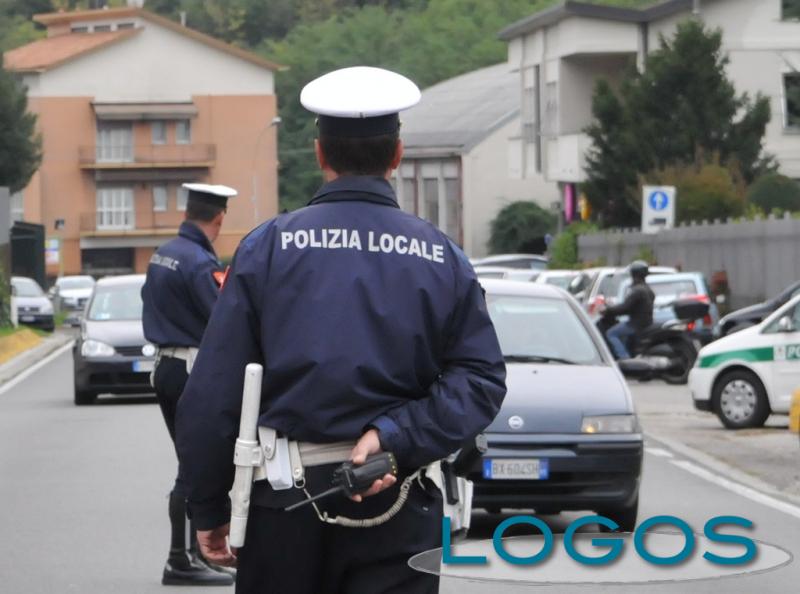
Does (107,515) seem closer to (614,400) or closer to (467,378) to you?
(614,400)

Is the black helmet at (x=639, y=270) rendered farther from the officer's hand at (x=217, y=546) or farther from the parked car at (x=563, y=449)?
the officer's hand at (x=217, y=546)

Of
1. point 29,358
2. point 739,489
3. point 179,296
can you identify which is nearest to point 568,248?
point 29,358

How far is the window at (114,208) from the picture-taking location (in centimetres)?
9881

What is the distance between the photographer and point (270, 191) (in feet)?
332

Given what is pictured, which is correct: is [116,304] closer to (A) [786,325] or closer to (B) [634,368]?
(A) [786,325]

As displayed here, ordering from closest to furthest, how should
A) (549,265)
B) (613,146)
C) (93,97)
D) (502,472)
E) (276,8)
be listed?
(502,472), (613,146), (549,265), (93,97), (276,8)

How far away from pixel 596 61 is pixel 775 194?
1854cm

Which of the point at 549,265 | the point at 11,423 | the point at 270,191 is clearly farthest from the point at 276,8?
the point at 11,423

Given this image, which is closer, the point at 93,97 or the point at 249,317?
the point at 249,317

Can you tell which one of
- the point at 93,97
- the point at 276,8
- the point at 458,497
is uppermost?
the point at 276,8

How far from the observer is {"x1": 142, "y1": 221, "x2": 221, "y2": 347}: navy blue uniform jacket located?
8961 millimetres

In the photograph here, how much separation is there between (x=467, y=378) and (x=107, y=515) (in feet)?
27.1

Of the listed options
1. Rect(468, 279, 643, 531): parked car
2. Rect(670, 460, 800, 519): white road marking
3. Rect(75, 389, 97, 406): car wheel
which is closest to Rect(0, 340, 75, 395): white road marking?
Rect(75, 389, 97, 406): car wheel

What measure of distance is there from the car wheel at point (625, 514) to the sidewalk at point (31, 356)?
19.3 metres
